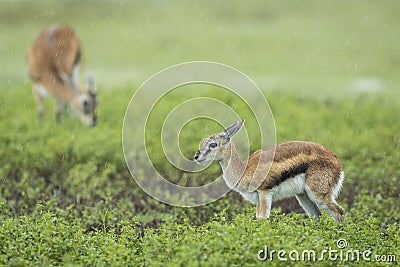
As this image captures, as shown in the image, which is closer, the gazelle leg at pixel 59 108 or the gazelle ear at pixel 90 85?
the gazelle ear at pixel 90 85

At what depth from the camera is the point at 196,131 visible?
37.9 ft

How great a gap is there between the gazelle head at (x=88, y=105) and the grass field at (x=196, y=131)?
0.18 metres

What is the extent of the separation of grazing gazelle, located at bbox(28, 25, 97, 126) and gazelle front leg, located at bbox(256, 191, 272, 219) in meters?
5.68

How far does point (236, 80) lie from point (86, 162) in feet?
23.9

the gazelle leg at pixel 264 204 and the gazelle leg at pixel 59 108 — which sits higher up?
the gazelle leg at pixel 59 108

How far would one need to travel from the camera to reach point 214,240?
18.8ft

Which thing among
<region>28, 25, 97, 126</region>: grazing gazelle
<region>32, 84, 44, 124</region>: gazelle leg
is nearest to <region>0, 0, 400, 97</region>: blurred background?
<region>28, 25, 97, 126</region>: grazing gazelle

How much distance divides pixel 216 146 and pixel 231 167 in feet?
0.89

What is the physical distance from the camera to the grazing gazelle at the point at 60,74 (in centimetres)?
1246

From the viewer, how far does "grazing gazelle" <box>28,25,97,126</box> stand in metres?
12.5

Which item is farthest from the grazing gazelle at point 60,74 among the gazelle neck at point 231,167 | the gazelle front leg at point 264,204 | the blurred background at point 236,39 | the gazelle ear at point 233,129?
the gazelle front leg at point 264,204

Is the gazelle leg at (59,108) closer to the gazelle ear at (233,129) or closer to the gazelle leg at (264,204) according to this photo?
the gazelle ear at (233,129)

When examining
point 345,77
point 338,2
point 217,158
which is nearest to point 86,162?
point 217,158

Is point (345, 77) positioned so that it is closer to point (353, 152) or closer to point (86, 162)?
point (353, 152)
